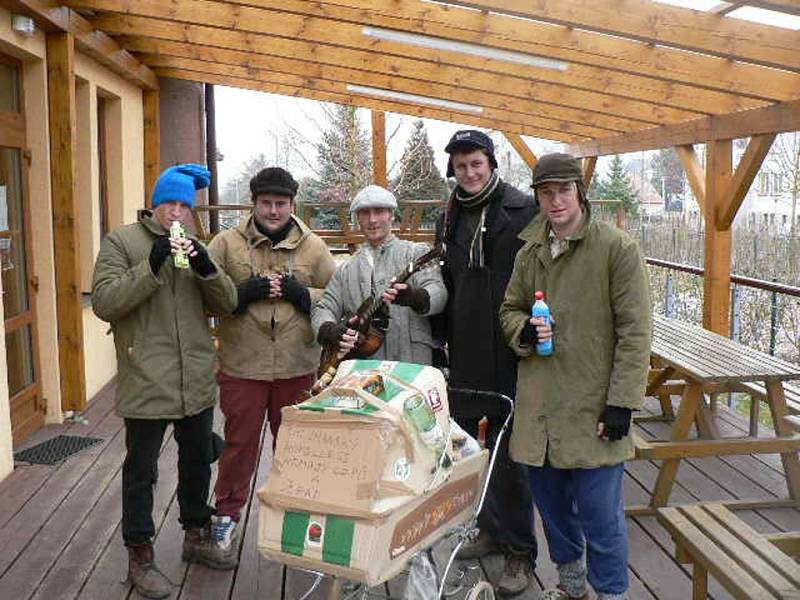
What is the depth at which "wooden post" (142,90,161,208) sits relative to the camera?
312 inches

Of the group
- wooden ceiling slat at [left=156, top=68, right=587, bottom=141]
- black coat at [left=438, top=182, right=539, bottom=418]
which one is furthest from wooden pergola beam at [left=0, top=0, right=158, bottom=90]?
black coat at [left=438, top=182, right=539, bottom=418]

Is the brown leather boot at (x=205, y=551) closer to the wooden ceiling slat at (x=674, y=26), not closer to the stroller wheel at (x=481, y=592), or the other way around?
the stroller wheel at (x=481, y=592)

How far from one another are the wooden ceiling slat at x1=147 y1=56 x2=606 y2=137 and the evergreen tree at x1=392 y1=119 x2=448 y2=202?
39.1ft

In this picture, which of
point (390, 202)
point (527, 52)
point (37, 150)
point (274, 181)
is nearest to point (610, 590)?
point (390, 202)

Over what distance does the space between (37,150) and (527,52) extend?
3.23 m

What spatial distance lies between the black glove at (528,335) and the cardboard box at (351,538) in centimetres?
62

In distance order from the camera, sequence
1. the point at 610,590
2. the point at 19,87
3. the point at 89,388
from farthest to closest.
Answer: the point at 89,388, the point at 19,87, the point at 610,590

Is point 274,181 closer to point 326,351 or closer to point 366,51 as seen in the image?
point 326,351

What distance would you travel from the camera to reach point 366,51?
6.41 metres

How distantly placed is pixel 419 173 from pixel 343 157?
2683 millimetres

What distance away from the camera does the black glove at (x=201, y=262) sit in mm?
2830

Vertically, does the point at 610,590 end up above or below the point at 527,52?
below

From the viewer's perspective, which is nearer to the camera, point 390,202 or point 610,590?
point 610,590

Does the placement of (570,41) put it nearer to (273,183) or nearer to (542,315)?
(273,183)
